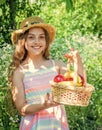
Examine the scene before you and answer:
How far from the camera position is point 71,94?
122 inches

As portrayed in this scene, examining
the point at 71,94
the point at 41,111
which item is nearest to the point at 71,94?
the point at 71,94

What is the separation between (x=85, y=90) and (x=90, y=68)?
3.37 m

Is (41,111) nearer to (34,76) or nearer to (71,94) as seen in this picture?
(34,76)

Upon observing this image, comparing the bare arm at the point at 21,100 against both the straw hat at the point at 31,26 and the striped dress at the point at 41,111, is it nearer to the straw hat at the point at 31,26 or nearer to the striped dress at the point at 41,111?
the striped dress at the point at 41,111

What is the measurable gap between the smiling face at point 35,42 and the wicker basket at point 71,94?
0.53 meters

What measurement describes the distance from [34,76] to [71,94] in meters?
0.58

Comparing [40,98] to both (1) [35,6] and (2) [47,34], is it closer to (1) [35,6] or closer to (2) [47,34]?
(2) [47,34]

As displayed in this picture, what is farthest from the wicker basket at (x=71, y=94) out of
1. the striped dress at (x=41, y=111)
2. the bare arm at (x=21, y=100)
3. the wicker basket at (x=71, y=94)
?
the striped dress at (x=41, y=111)

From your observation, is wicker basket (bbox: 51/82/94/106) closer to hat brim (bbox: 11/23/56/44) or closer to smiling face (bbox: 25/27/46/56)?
smiling face (bbox: 25/27/46/56)

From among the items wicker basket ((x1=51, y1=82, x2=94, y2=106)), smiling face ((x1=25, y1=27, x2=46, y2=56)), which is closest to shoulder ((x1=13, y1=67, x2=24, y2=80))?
smiling face ((x1=25, y1=27, x2=46, y2=56))

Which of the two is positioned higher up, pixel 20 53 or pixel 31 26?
pixel 31 26

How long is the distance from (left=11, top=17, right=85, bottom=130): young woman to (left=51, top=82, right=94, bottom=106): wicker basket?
23 cm

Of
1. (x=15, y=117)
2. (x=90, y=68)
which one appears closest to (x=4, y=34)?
(x=90, y=68)

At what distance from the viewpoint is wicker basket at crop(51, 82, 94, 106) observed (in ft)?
10.2
